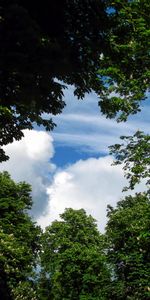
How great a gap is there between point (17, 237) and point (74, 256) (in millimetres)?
10234

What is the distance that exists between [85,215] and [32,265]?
53.4 ft

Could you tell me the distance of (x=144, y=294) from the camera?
1485 inches

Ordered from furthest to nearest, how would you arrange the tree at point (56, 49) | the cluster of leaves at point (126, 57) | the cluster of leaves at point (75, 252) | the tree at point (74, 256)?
the tree at point (74, 256) → the cluster of leaves at point (75, 252) → the cluster of leaves at point (126, 57) → the tree at point (56, 49)

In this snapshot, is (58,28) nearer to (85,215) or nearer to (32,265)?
(32,265)

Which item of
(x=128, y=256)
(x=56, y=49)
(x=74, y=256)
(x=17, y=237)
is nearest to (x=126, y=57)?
(x=56, y=49)

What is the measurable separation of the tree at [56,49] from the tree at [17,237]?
23172 mm

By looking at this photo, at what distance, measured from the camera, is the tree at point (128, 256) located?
38312 millimetres

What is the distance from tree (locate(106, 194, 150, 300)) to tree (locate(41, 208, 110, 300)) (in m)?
1.54

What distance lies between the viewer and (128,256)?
3934 centimetres

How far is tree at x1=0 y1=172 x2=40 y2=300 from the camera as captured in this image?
125 ft

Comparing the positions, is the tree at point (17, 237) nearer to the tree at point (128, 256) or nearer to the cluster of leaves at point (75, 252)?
the cluster of leaves at point (75, 252)

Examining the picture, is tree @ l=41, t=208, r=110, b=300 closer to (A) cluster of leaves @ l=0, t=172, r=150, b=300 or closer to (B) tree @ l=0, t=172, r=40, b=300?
(A) cluster of leaves @ l=0, t=172, r=150, b=300

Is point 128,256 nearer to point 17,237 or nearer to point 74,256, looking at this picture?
point 17,237

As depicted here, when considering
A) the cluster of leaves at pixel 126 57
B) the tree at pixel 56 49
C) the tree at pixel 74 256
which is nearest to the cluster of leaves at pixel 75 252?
the tree at pixel 74 256
